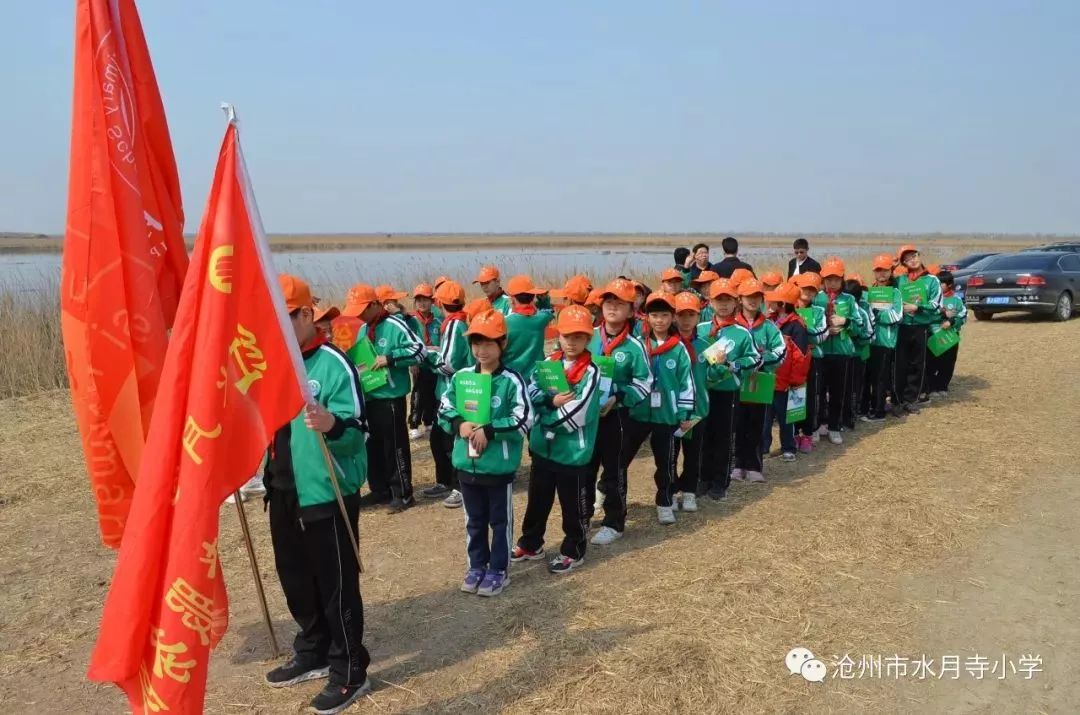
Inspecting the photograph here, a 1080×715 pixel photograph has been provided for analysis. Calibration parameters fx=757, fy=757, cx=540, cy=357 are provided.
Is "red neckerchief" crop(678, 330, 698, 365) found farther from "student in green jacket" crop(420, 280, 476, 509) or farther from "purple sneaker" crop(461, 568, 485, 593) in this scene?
"purple sneaker" crop(461, 568, 485, 593)

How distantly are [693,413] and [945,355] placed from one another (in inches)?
262

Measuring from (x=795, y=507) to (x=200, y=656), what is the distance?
5.40 m

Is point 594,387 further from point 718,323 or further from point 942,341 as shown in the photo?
point 942,341

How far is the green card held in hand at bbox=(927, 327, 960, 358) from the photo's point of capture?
36.1 feet

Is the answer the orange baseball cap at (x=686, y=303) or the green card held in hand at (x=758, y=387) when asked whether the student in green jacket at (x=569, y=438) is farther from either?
the green card held in hand at (x=758, y=387)

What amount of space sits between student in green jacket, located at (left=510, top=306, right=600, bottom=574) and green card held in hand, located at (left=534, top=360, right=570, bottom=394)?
1.4 inches

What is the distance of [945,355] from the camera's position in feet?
37.0

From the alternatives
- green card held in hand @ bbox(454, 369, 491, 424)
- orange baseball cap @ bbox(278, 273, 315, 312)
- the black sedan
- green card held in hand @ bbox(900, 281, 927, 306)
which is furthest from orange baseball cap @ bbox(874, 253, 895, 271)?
the black sedan

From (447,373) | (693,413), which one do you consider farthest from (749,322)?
(447,373)

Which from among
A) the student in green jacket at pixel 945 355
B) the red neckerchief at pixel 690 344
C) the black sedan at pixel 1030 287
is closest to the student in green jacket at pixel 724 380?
the red neckerchief at pixel 690 344

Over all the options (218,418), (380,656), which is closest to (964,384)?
(380,656)

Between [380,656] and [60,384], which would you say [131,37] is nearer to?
[380,656]

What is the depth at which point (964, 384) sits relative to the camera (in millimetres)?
12156

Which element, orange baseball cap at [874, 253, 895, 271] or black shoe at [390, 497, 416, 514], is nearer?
black shoe at [390, 497, 416, 514]
